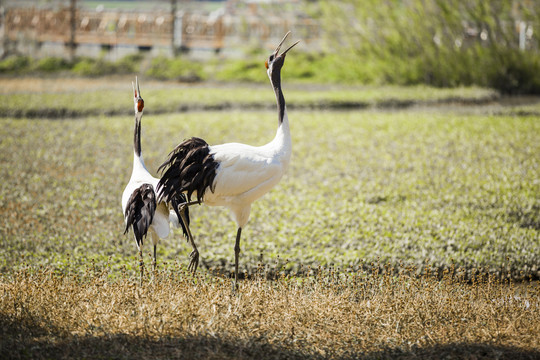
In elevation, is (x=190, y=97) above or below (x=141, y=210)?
above

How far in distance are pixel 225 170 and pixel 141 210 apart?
747 mm

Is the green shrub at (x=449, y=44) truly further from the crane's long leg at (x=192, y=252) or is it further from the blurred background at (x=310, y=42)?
the crane's long leg at (x=192, y=252)

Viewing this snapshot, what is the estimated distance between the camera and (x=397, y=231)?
21.0 feet

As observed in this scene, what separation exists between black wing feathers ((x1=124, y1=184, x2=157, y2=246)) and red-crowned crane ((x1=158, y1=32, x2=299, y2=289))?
0.48 ft

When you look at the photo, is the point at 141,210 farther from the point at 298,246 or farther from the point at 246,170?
the point at 298,246

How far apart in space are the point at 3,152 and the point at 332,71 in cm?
1153

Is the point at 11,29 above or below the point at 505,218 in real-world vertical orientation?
above

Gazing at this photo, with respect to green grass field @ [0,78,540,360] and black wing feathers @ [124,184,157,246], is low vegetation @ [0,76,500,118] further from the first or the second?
black wing feathers @ [124,184,157,246]

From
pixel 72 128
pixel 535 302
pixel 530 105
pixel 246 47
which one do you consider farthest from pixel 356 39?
pixel 535 302

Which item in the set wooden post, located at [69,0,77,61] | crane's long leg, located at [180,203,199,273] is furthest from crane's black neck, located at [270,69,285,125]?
wooden post, located at [69,0,77,61]

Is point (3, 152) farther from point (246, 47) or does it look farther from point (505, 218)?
point (246, 47)

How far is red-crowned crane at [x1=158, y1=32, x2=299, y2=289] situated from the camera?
4.49 metres

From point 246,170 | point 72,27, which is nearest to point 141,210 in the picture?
point 246,170

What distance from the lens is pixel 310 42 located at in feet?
68.3
